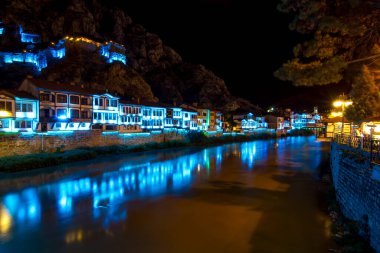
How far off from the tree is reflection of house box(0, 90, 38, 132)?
31246 mm

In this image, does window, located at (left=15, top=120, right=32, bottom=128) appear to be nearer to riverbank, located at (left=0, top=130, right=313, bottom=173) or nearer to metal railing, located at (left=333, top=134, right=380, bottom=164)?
riverbank, located at (left=0, top=130, right=313, bottom=173)

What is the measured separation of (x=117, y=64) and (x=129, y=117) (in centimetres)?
2882

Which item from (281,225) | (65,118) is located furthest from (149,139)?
(281,225)

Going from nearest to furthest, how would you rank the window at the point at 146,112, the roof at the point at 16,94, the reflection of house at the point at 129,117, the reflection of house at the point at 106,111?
the roof at the point at 16,94
the reflection of house at the point at 106,111
the reflection of house at the point at 129,117
the window at the point at 146,112

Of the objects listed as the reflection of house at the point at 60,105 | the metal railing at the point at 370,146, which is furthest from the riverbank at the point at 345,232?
the reflection of house at the point at 60,105

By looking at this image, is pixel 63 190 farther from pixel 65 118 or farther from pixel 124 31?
pixel 124 31

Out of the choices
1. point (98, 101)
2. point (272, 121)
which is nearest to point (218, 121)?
point (272, 121)

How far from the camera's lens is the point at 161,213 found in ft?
51.9

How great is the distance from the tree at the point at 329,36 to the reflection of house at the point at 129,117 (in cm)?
4075

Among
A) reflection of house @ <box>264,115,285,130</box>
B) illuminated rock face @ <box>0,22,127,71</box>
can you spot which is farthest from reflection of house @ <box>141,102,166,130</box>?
reflection of house @ <box>264,115,285,130</box>

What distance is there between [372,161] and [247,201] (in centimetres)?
1001

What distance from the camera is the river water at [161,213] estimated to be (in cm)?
1169

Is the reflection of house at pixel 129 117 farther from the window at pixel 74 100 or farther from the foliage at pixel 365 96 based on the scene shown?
the foliage at pixel 365 96

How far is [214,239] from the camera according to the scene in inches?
479
